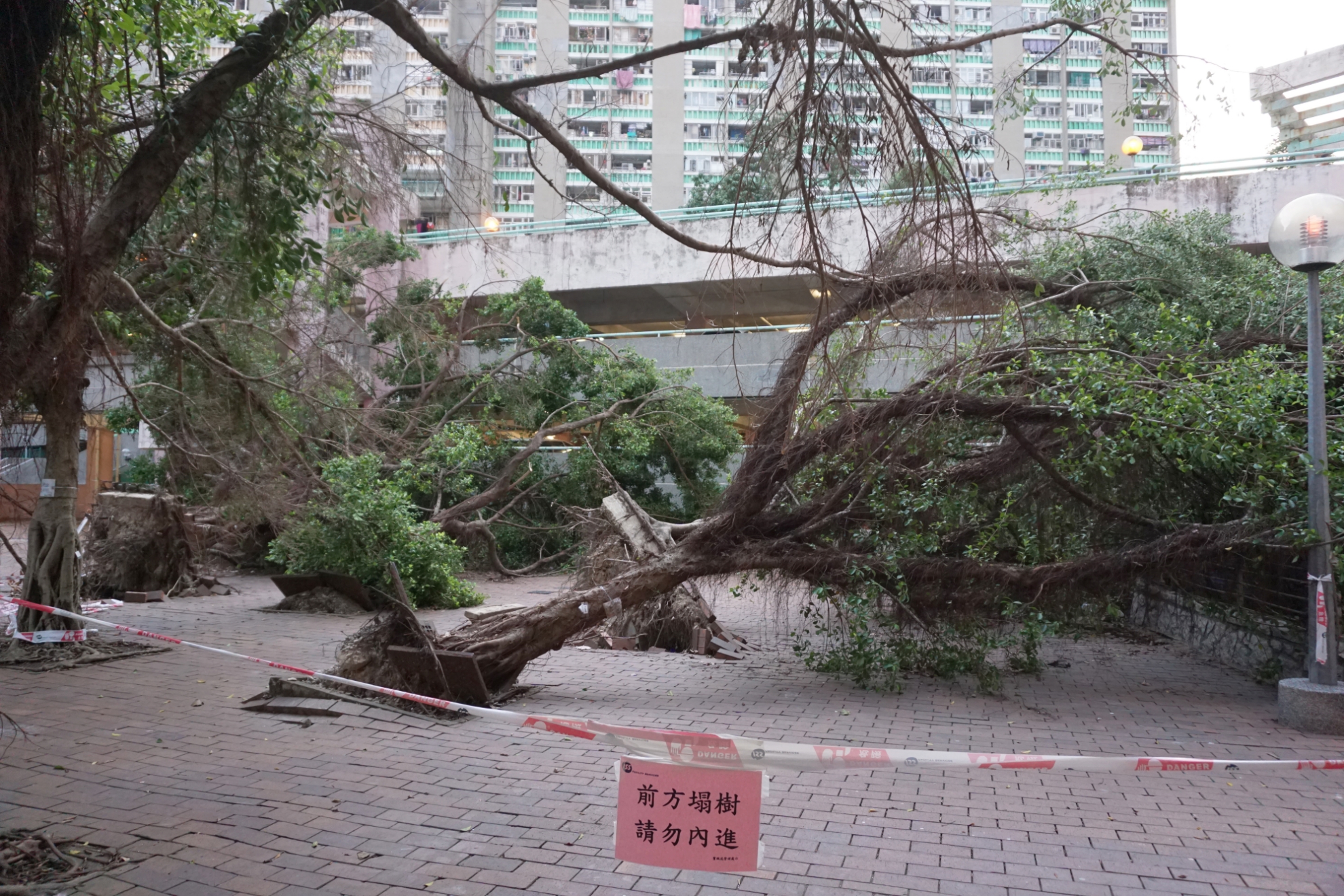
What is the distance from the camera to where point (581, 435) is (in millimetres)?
18516

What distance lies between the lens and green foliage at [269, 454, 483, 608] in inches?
488

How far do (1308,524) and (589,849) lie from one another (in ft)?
19.0

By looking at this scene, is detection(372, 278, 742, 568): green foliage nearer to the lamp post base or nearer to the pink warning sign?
the lamp post base

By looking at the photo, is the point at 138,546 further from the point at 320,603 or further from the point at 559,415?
the point at 559,415

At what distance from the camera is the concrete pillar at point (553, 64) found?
547 centimetres

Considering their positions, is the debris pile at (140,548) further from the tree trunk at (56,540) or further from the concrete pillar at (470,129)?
the concrete pillar at (470,129)

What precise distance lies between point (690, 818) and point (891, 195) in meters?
3.50

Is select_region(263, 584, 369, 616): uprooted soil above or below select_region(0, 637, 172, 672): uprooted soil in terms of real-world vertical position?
below

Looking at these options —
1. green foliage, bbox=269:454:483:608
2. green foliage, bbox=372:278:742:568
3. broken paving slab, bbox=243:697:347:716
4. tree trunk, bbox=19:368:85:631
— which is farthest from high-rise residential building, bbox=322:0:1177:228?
green foliage, bbox=372:278:742:568

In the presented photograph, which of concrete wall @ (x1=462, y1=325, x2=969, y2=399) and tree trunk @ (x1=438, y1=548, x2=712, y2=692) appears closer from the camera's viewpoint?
tree trunk @ (x1=438, y1=548, x2=712, y2=692)

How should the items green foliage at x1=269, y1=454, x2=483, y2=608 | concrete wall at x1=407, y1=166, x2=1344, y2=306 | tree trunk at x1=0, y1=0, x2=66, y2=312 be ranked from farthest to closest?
concrete wall at x1=407, y1=166, x2=1344, y2=306
green foliage at x1=269, y1=454, x2=483, y2=608
tree trunk at x1=0, y1=0, x2=66, y2=312

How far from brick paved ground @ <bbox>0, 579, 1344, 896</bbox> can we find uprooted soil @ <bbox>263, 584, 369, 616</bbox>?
14.0ft

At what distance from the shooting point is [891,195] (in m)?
5.30

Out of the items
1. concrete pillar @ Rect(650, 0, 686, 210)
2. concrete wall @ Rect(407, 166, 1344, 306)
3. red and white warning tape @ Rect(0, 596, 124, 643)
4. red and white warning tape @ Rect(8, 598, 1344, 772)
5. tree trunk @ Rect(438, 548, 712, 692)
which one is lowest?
red and white warning tape @ Rect(0, 596, 124, 643)
